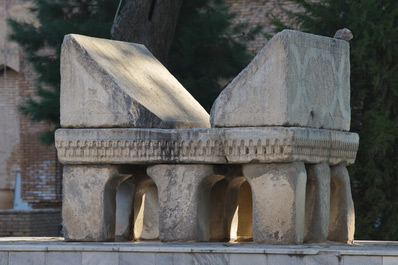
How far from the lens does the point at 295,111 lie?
7867 mm

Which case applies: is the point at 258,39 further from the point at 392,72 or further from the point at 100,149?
the point at 100,149

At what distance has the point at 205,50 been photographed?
14.2 metres

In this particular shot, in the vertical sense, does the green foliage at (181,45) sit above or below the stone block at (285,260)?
above

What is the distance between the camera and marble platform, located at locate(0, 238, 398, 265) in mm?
6988

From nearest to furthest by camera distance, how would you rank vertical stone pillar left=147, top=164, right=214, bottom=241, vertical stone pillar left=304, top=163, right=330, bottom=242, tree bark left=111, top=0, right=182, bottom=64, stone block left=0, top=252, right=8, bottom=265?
stone block left=0, top=252, right=8, bottom=265, vertical stone pillar left=147, top=164, right=214, bottom=241, vertical stone pillar left=304, top=163, right=330, bottom=242, tree bark left=111, top=0, right=182, bottom=64

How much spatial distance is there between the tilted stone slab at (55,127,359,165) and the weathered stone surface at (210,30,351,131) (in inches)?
3.7

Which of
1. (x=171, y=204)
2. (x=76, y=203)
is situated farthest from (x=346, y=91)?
(x=76, y=203)

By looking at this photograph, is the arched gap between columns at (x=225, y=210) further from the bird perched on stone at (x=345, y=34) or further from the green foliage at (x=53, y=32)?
the green foliage at (x=53, y=32)

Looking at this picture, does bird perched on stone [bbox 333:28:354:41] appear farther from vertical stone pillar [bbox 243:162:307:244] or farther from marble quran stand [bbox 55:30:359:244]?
vertical stone pillar [bbox 243:162:307:244]

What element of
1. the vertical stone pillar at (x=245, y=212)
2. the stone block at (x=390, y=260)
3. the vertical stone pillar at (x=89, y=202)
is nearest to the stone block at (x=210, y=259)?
the stone block at (x=390, y=260)

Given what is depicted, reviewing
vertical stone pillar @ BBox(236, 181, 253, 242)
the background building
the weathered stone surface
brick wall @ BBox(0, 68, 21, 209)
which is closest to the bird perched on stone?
the weathered stone surface

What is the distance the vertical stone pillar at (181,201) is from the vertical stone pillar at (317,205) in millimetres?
782

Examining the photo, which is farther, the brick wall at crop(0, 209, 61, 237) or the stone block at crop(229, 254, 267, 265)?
the brick wall at crop(0, 209, 61, 237)

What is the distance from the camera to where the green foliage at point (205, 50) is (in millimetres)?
14109
